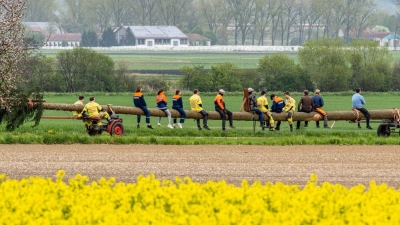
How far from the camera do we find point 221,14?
561ft

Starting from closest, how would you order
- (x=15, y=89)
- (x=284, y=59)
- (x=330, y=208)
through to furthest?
(x=330, y=208)
(x=15, y=89)
(x=284, y=59)

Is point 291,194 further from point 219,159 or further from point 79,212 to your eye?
point 219,159

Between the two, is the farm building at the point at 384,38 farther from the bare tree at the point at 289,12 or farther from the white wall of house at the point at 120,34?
the white wall of house at the point at 120,34

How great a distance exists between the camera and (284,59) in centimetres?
6806

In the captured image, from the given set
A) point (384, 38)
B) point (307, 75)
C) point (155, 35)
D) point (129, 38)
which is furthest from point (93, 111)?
point (384, 38)

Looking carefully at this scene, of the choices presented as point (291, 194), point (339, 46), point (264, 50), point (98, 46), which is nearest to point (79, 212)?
point (291, 194)

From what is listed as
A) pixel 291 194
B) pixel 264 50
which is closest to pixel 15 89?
pixel 291 194

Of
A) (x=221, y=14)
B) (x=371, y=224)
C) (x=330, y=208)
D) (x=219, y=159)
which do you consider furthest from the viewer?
(x=221, y=14)

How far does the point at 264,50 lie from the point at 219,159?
11698cm

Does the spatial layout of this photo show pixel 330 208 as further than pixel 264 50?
No

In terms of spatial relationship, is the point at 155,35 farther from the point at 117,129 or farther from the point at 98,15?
the point at 117,129

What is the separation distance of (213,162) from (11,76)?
33.2 ft

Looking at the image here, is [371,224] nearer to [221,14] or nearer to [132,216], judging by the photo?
[132,216]

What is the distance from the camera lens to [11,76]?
96.7 feet
